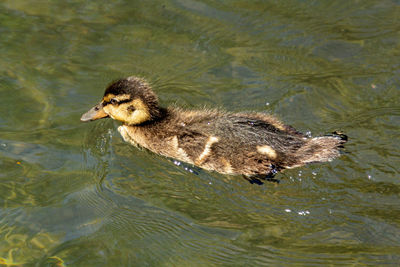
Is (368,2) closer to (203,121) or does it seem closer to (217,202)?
(203,121)

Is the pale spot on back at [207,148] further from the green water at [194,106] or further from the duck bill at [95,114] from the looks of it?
the duck bill at [95,114]

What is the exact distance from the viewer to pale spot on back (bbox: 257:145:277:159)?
358 cm

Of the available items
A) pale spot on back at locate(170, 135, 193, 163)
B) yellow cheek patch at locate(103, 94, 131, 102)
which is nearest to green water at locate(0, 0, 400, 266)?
pale spot on back at locate(170, 135, 193, 163)

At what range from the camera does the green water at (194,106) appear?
327 cm

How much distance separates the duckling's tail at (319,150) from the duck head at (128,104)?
116 centimetres

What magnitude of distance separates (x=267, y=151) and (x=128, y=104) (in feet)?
3.69

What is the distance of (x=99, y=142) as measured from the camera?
4.18m

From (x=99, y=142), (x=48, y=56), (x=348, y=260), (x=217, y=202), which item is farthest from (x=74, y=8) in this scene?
(x=348, y=260)

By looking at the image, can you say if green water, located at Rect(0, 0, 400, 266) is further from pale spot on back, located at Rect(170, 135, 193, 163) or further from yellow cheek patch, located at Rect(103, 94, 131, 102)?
yellow cheek patch, located at Rect(103, 94, 131, 102)

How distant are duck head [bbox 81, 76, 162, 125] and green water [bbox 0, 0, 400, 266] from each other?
277 mm

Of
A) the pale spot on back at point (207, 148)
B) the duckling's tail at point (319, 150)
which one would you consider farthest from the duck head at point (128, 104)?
the duckling's tail at point (319, 150)

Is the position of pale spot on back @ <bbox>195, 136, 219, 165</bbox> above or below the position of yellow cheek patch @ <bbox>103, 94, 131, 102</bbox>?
below

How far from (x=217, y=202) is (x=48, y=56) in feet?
7.54

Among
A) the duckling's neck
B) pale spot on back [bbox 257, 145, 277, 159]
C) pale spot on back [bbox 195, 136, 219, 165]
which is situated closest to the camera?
pale spot on back [bbox 257, 145, 277, 159]
